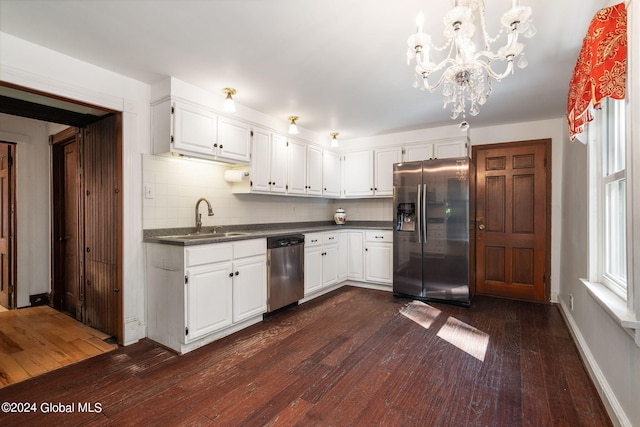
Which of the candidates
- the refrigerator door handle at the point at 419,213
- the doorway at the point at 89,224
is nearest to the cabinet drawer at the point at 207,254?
the doorway at the point at 89,224

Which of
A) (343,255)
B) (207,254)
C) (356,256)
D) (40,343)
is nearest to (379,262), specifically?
(356,256)

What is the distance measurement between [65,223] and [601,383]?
17.1ft

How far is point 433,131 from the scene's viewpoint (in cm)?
432

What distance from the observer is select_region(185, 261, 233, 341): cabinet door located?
253 centimetres

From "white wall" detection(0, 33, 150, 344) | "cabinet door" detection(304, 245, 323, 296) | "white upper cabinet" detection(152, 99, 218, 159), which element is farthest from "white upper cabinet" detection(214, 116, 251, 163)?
"cabinet door" detection(304, 245, 323, 296)

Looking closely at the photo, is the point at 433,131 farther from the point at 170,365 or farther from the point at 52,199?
the point at 52,199

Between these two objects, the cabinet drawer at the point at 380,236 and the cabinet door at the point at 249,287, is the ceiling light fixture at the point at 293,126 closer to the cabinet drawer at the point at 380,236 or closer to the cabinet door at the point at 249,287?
the cabinet door at the point at 249,287

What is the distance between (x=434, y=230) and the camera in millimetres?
3838

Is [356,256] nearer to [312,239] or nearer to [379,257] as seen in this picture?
[379,257]

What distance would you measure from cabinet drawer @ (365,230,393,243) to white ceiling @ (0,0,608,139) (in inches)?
72.9

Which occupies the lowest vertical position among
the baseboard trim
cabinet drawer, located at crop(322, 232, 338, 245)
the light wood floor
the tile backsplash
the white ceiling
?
the light wood floor

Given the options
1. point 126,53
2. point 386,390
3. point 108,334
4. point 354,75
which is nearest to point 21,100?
point 126,53

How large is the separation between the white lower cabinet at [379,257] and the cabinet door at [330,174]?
34.0 inches

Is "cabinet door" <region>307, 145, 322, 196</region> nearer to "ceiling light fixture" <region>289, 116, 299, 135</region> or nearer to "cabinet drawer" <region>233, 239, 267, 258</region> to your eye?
"ceiling light fixture" <region>289, 116, 299, 135</region>
